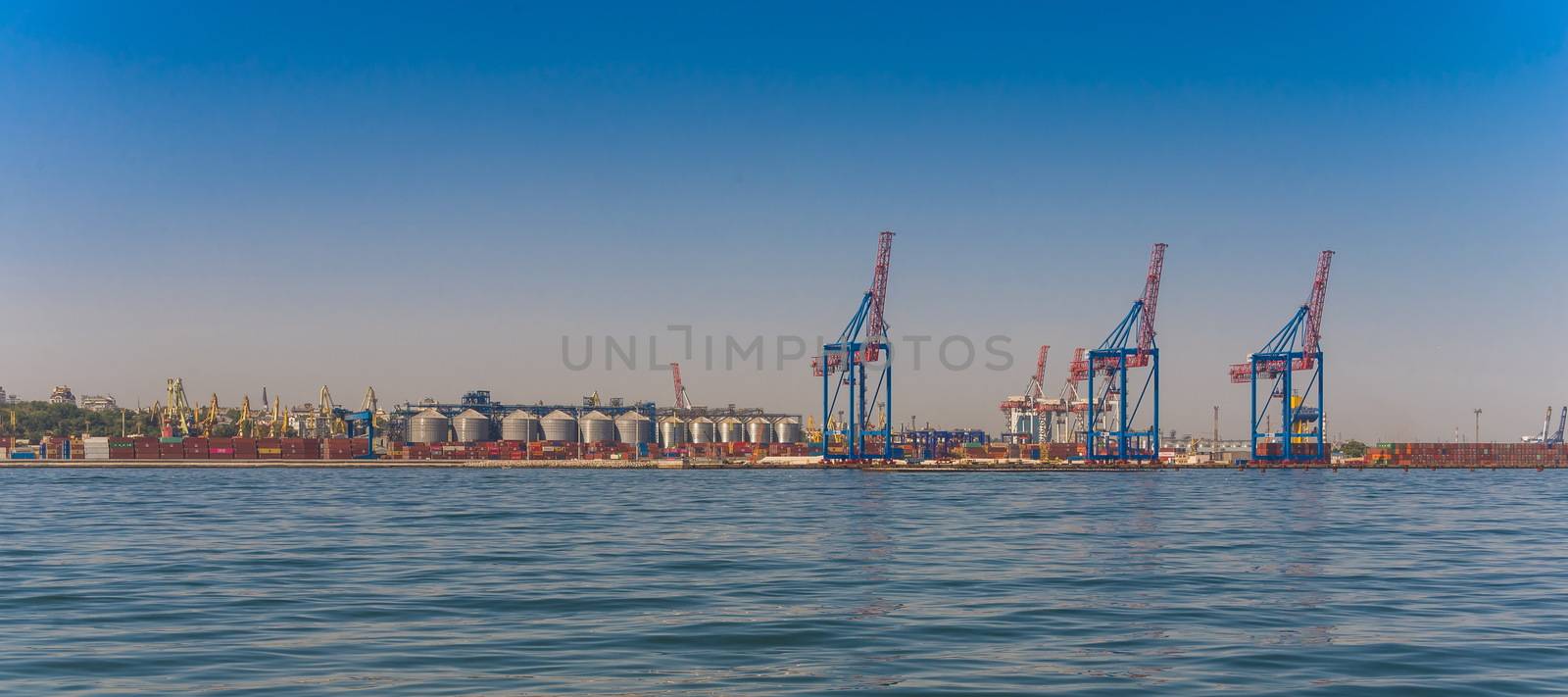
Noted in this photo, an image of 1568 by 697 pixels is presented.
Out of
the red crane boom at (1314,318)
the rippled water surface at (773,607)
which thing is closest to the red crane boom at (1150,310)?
the red crane boom at (1314,318)

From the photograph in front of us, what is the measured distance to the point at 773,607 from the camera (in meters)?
20.5

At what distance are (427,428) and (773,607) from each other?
186m

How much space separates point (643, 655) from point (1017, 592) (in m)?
8.63

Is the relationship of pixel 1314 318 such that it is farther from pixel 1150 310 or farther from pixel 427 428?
pixel 427 428

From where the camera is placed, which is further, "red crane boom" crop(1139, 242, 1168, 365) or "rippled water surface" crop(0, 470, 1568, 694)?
"red crane boom" crop(1139, 242, 1168, 365)

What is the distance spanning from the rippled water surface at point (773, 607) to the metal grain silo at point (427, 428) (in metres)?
159

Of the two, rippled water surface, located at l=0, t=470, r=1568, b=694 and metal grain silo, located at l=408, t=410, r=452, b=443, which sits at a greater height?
rippled water surface, located at l=0, t=470, r=1568, b=694

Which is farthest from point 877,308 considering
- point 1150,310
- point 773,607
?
point 773,607

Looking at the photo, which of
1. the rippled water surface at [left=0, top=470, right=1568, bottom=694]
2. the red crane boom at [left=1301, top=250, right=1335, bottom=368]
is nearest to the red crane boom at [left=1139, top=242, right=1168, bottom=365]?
the red crane boom at [left=1301, top=250, right=1335, bottom=368]

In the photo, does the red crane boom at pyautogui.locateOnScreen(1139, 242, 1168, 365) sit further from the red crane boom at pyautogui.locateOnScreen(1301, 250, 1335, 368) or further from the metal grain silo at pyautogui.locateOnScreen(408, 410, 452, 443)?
the metal grain silo at pyautogui.locateOnScreen(408, 410, 452, 443)

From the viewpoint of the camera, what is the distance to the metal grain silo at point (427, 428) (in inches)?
7776

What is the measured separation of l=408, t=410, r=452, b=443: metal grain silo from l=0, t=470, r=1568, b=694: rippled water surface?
159m

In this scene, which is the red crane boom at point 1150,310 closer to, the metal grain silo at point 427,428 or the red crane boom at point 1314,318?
the red crane boom at point 1314,318

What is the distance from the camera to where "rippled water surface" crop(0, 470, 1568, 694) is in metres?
14.8
